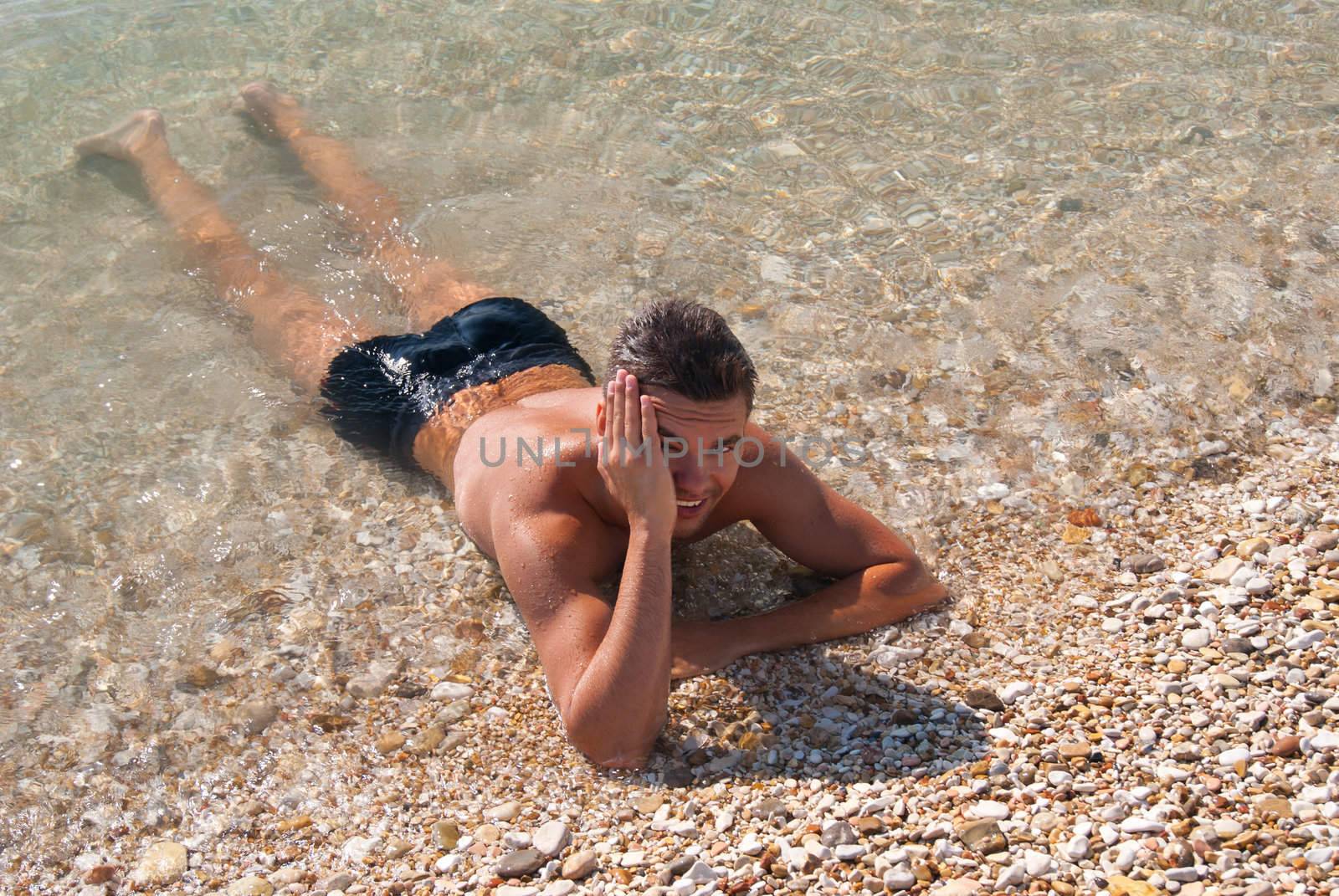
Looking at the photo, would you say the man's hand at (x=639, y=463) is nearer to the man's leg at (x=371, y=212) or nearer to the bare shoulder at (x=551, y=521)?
the bare shoulder at (x=551, y=521)

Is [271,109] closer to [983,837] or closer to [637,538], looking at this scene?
[637,538]

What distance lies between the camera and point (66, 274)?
6.39 meters

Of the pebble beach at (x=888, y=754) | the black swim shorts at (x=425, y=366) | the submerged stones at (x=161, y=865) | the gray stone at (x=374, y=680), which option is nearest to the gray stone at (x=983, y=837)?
the pebble beach at (x=888, y=754)

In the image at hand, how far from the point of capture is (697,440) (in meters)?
3.74

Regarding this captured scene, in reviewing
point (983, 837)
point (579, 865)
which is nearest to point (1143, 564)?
point (983, 837)

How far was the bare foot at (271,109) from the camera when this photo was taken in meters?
7.53

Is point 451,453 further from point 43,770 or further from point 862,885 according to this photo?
point 862,885

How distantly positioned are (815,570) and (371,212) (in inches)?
150

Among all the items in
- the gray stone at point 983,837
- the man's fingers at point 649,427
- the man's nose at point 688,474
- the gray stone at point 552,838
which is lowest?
the gray stone at point 552,838

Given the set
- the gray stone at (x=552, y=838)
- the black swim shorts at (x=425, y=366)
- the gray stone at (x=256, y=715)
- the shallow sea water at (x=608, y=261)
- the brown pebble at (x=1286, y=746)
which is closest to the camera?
the brown pebble at (x=1286, y=746)

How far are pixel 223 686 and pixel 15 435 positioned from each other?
6.88ft

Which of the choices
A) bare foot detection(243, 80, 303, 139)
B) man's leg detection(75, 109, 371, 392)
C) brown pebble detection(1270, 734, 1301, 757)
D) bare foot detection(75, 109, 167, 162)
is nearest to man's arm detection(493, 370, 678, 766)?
brown pebble detection(1270, 734, 1301, 757)

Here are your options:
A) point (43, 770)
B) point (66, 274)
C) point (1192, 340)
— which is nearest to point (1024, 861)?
point (43, 770)

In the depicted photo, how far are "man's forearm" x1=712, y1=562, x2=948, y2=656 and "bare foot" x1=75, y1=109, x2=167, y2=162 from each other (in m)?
5.35
